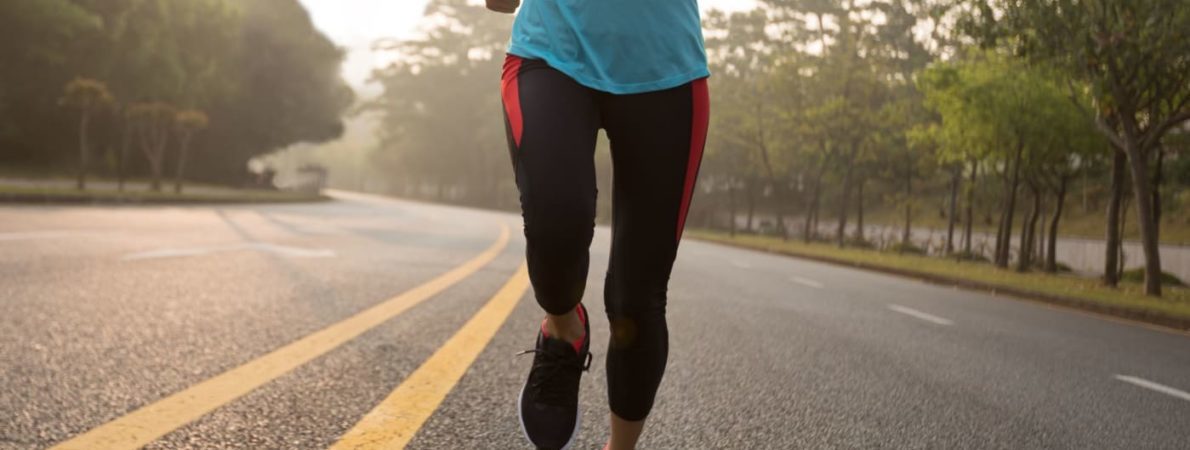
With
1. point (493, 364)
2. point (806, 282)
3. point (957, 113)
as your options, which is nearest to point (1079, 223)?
point (957, 113)

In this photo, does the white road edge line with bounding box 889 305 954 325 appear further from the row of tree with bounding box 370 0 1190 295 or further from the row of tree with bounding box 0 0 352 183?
the row of tree with bounding box 0 0 352 183

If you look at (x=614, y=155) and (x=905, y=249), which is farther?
(x=905, y=249)

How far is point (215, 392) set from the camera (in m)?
2.97

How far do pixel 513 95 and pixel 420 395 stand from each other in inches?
56.0

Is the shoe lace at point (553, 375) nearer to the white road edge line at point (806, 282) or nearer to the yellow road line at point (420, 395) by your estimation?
the yellow road line at point (420, 395)

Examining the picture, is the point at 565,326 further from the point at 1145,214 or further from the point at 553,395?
the point at 1145,214

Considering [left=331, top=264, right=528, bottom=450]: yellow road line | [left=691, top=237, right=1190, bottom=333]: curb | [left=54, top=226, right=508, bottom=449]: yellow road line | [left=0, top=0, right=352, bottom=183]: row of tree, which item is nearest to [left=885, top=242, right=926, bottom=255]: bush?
[left=691, top=237, right=1190, bottom=333]: curb

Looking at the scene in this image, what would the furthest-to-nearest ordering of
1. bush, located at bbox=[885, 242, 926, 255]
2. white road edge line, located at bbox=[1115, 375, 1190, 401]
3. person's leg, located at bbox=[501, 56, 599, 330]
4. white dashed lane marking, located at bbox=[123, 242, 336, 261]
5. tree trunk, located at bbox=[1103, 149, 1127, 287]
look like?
1. bush, located at bbox=[885, 242, 926, 255]
2. tree trunk, located at bbox=[1103, 149, 1127, 287]
3. white dashed lane marking, located at bbox=[123, 242, 336, 261]
4. white road edge line, located at bbox=[1115, 375, 1190, 401]
5. person's leg, located at bbox=[501, 56, 599, 330]

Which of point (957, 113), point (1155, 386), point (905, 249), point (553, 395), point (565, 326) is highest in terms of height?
point (957, 113)

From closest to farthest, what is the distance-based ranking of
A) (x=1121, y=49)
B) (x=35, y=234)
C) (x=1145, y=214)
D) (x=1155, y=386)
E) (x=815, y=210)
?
(x=1155, y=386), (x=35, y=234), (x=1121, y=49), (x=1145, y=214), (x=815, y=210)

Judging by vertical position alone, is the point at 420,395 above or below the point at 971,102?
A: below

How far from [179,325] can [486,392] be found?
1.99 m

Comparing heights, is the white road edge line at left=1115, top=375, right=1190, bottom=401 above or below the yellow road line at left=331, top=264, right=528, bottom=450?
below

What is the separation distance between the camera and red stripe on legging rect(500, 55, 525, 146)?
2.04 metres
